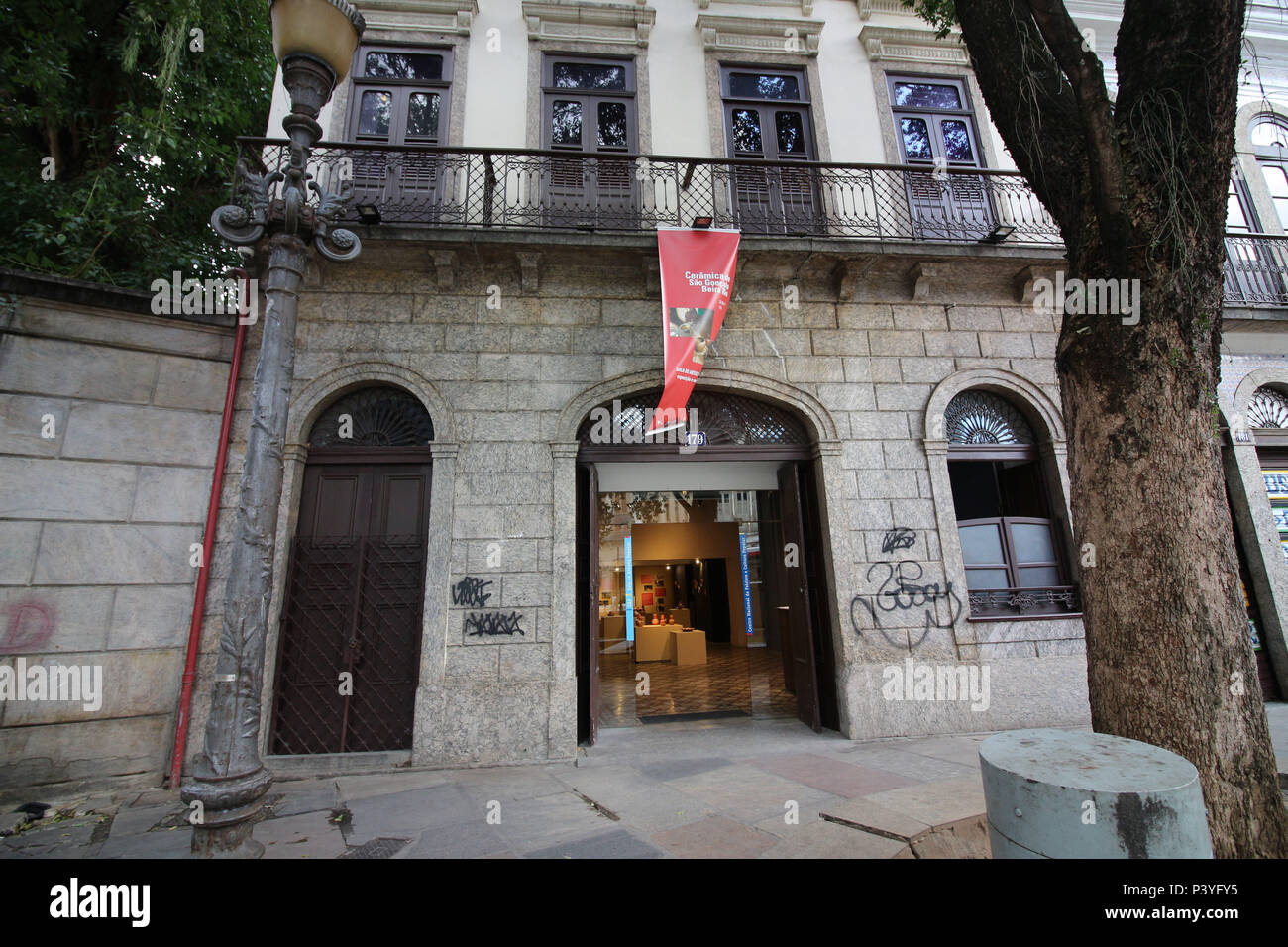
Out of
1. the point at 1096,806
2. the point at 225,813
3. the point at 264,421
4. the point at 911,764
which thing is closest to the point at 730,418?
the point at 911,764

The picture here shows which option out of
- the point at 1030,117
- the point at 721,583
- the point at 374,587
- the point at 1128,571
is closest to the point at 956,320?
the point at 1030,117

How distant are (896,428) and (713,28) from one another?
6.61m

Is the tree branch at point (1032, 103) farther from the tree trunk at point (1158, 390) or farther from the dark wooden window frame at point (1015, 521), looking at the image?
the dark wooden window frame at point (1015, 521)

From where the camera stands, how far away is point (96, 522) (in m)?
5.45

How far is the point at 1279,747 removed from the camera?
529 cm

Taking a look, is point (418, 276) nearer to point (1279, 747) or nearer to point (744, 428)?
point (744, 428)

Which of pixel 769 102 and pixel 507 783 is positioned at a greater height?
pixel 769 102

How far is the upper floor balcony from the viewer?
700cm

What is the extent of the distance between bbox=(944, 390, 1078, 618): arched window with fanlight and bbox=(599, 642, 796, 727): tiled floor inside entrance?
121 inches

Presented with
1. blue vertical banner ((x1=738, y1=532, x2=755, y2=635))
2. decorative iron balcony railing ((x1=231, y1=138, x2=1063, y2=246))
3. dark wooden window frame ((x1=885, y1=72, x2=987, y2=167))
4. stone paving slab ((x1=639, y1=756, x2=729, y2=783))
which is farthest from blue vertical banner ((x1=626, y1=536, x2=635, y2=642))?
dark wooden window frame ((x1=885, y1=72, x2=987, y2=167))

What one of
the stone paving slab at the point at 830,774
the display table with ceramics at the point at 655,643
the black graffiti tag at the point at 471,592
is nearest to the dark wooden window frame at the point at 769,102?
the black graffiti tag at the point at 471,592
